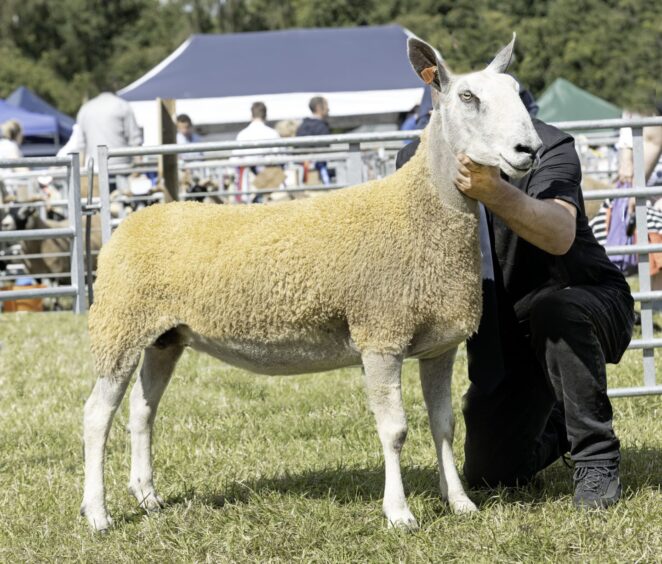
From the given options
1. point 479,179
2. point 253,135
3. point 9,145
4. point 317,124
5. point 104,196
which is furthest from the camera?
point 253,135

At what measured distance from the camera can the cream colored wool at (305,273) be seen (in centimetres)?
334

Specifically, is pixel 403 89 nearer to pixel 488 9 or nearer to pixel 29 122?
pixel 29 122

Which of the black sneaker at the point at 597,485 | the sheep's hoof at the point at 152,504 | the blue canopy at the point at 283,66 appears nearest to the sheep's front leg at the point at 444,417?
the black sneaker at the point at 597,485

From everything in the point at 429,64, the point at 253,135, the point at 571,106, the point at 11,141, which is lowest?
the point at 571,106

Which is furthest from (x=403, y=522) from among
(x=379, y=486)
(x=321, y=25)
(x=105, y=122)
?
(x=321, y=25)

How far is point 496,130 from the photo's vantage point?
3043 mm

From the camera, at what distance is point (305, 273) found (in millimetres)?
3359

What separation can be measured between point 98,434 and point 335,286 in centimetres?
99

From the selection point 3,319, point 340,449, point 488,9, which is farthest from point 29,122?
point 340,449

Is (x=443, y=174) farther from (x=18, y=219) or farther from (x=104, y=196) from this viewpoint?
(x=18, y=219)

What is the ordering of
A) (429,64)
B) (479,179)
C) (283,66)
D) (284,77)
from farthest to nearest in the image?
(283,66) → (284,77) → (429,64) → (479,179)

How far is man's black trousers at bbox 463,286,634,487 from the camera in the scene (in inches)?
141

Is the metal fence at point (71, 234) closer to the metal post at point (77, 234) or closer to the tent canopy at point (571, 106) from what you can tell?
the metal post at point (77, 234)

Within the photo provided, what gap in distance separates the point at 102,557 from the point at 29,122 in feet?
64.7
